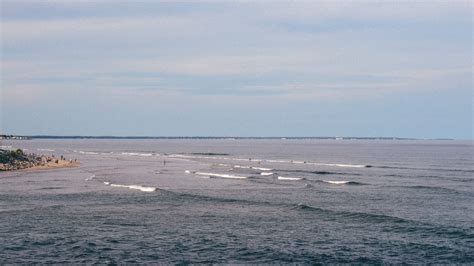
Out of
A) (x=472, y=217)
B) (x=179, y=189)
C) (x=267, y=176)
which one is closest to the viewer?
(x=472, y=217)

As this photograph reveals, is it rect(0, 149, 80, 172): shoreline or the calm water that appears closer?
the calm water

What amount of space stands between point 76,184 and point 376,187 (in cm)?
3246

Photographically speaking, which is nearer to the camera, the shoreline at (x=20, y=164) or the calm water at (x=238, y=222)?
the calm water at (x=238, y=222)

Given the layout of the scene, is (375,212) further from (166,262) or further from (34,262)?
(34,262)

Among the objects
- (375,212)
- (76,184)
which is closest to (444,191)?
(375,212)

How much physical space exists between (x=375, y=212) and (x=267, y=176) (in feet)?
117

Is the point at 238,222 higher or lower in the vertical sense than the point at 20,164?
lower

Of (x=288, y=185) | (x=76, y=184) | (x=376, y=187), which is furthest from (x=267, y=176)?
(x=76, y=184)

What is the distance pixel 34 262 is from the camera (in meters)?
28.5

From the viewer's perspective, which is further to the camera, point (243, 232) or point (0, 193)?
point (0, 193)

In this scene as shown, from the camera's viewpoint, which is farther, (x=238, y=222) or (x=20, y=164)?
(x=20, y=164)

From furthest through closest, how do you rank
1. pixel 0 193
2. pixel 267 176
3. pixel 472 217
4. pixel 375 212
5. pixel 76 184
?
1. pixel 267 176
2. pixel 76 184
3. pixel 0 193
4. pixel 375 212
5. pixel 472 217

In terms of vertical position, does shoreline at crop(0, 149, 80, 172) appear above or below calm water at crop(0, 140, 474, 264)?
above

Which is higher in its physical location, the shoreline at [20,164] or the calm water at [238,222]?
the shoreline at [20,164]
